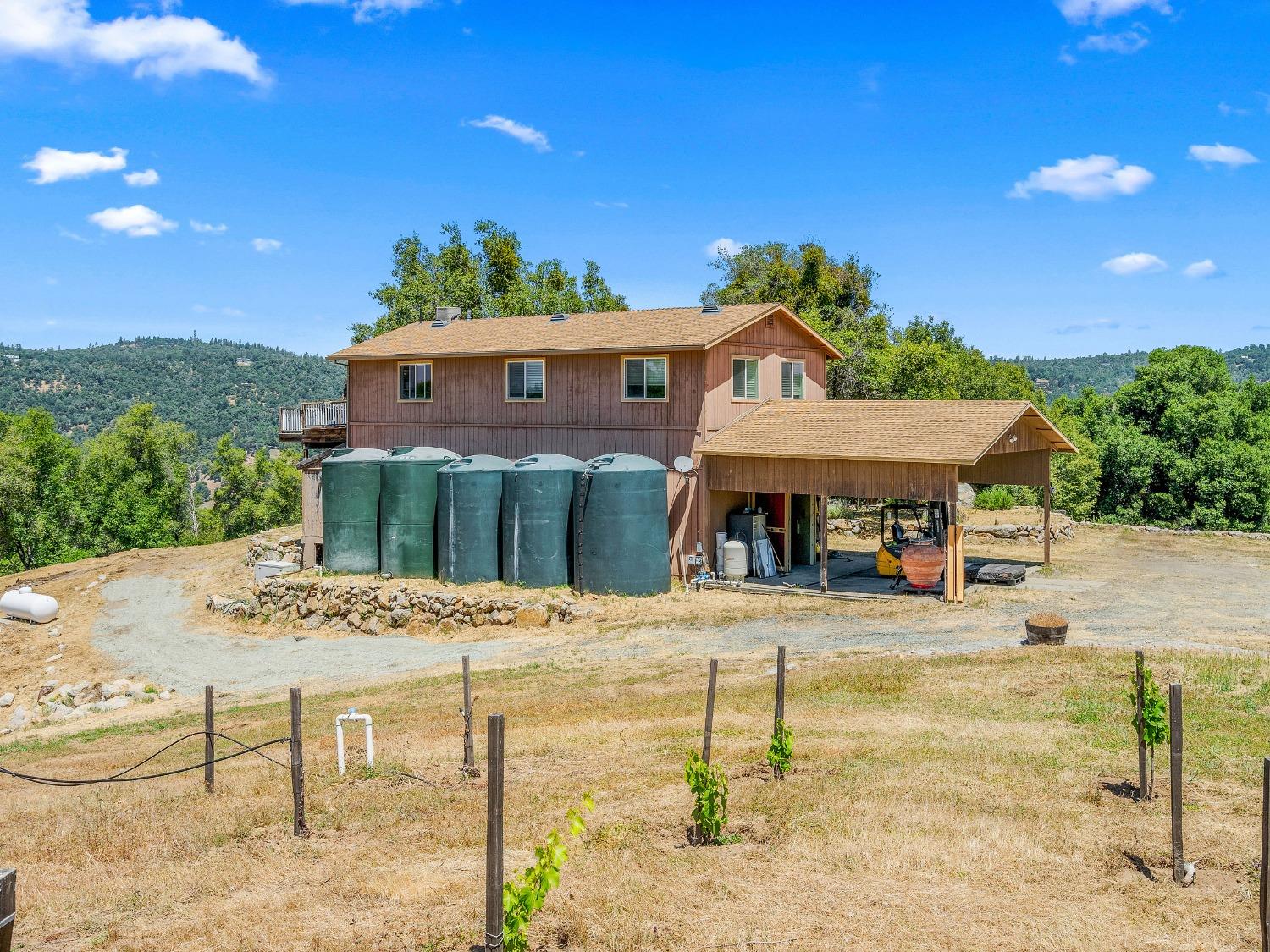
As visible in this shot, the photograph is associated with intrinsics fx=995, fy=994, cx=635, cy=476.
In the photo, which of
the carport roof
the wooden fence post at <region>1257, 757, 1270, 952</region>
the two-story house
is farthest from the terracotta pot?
the wooden fence post at <region>1257, 757, 1270, 952</region>

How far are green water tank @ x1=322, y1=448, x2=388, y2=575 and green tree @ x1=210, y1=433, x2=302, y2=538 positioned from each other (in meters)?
35.7

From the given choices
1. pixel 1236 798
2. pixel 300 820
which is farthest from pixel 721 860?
pixel 1236 798

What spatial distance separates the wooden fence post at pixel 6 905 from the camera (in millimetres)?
5445

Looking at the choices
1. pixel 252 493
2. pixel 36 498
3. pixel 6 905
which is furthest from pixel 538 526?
pixel 252 493

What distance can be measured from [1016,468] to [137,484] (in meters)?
48.8

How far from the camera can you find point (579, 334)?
2744cm

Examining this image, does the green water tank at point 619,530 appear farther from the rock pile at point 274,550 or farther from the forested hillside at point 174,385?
the forested hillside at point 174,385

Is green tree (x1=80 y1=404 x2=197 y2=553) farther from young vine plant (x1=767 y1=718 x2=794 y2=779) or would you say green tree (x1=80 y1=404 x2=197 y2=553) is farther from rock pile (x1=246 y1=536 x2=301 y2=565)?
young vine plant (x1=767 y1=718 x2=794 y2=779)

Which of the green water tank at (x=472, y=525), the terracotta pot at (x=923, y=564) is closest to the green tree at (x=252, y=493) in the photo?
the green water tank at (x=472, y=525)

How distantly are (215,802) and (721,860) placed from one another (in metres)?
5.29

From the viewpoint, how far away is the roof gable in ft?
82.5

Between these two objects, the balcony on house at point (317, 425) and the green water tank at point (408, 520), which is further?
the balcony on house at point (317, 425)

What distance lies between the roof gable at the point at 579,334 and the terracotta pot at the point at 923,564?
6.82 metres

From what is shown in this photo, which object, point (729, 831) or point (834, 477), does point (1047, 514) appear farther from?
point (729, 831)
